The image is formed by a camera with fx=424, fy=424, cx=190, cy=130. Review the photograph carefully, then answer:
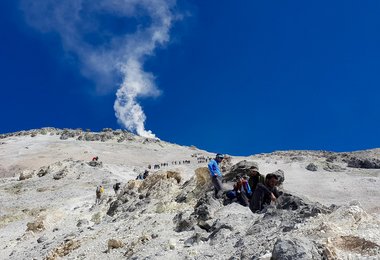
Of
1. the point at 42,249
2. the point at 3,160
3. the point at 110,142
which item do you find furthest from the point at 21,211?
the point at 110,142

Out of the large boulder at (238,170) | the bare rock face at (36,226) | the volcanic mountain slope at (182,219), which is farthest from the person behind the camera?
the bare rock face at (36,226)

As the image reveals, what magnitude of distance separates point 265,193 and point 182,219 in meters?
2.70

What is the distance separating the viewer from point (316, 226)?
28.8 ft

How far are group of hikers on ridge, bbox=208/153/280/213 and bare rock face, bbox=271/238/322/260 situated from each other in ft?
16.2

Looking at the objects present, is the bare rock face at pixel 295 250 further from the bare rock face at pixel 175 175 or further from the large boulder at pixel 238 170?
the bare rock face at pixel 175 175

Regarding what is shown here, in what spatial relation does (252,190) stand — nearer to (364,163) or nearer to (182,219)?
(182,219)

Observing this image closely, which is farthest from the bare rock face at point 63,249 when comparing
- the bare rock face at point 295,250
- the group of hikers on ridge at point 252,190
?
the bare rock face at point 295,250

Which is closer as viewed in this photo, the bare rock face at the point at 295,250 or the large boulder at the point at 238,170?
the bare rock face at the point at 295,250

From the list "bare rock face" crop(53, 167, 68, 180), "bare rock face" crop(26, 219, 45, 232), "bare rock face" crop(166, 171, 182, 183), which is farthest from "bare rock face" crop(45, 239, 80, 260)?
"bare rock face" crop(53, 167, 68, 180)

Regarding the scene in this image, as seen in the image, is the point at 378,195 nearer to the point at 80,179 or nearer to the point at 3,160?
the point at 80,179

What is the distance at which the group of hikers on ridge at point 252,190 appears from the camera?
12.7m

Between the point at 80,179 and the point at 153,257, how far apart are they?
36780mm

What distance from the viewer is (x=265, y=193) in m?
12.9

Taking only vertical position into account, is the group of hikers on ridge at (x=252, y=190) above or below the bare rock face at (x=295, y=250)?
above
